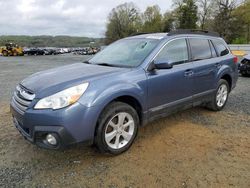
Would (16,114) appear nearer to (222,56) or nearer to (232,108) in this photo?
(222,56)

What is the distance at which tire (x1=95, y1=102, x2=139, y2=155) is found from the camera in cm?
358

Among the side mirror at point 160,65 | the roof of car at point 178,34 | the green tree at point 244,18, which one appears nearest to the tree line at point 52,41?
the green tree at point 244,18

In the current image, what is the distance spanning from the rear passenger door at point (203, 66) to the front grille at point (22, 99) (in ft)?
9.29

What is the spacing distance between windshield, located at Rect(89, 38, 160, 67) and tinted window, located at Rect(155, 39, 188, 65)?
192mm

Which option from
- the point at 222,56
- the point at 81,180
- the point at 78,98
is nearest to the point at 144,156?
the point at 81,180

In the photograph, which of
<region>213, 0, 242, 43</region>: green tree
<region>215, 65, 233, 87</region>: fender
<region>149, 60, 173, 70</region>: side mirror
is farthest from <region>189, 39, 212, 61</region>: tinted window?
<region>213, 0, 242, 43</region>: green tree

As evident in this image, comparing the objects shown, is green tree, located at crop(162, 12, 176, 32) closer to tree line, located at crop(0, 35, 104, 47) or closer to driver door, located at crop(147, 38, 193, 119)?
tree line, located at crop(0, 35, 104, 47)

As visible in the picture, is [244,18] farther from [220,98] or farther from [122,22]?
[220,98]

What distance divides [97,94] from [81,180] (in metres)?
1.05

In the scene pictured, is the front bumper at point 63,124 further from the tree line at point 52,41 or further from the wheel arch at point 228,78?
the tree line at point 52,41

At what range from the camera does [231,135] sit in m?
4.56

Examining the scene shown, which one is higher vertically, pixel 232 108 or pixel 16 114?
pixel 16 114

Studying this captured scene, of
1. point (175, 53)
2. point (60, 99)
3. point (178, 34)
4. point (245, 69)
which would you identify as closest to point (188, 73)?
point (175, 53)

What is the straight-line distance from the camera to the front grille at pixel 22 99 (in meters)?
3.47
